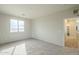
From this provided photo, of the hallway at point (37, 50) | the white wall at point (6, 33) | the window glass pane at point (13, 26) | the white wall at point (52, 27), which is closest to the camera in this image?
the hallway at point (37, 50)

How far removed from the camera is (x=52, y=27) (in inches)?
200

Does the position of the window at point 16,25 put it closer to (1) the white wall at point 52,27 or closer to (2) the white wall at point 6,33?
(2) the white wall at point 6,33

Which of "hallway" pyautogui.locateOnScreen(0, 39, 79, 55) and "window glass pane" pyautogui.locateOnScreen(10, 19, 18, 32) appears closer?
"hallway" pyautogui.locateOnScreen(0, 39, 79, 55)

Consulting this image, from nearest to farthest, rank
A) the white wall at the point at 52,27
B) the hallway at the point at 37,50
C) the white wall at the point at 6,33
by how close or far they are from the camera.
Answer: the hallway at the point at 37,50 → the white wall at the point at 52,27 → the white wall at the point at 6,33

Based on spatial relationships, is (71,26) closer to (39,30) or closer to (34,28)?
(39,30)

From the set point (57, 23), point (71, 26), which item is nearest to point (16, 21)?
point (57, 23)

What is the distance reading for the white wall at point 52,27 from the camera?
4348mm

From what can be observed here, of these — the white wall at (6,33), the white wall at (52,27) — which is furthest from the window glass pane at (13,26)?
the white wall at (52,27)

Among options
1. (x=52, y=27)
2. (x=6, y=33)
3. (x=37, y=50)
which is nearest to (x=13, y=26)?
→ (x=6, y=33)

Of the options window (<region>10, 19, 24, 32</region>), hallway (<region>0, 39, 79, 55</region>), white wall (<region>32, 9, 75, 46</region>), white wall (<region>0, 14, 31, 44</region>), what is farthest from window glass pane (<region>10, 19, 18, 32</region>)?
hallway (<region>0, 39, 79, 55</region>)

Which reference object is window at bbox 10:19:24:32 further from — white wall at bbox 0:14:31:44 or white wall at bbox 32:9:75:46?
white wall at bbox 32:9:75:46

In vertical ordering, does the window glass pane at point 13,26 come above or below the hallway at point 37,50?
above

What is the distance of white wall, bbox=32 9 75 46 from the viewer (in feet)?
14.3
